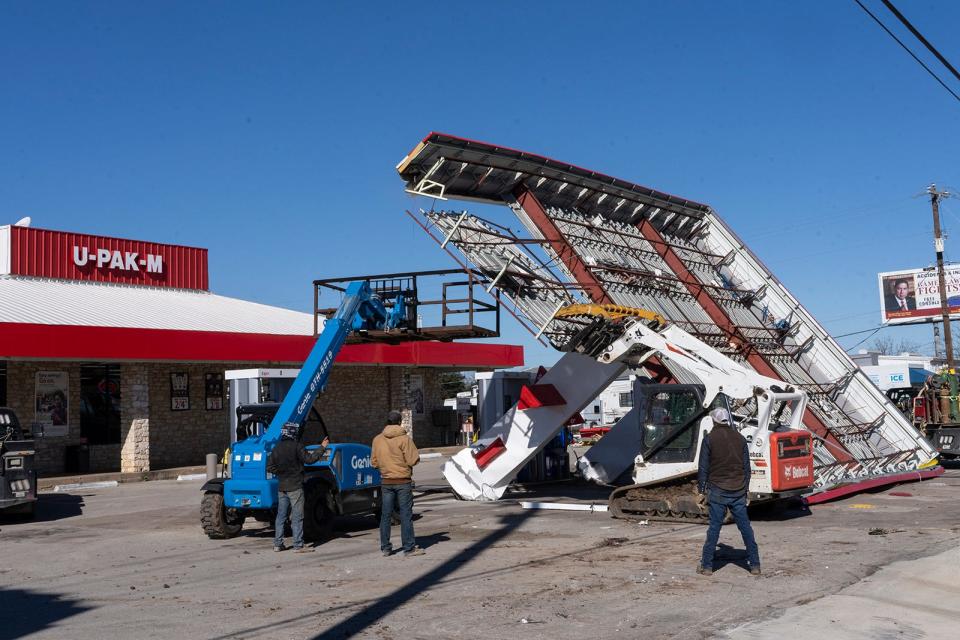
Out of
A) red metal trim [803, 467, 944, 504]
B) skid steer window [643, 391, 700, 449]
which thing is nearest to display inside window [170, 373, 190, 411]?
skid steer window [643, 391, 700, 449]

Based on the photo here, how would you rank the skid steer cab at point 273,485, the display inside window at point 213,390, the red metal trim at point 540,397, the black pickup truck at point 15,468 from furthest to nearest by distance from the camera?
the display inside window at point 213,390, the red metal trim at point 540,397, the black pickup truck at point 15,468, the skid steer cab at point 273,485

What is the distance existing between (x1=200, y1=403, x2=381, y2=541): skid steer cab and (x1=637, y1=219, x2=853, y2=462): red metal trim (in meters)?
9.00

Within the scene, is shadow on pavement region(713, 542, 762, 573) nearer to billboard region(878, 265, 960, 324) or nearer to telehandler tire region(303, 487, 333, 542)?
telehandler tire region(303, 487, 333, 542)

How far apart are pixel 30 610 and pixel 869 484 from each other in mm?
15015

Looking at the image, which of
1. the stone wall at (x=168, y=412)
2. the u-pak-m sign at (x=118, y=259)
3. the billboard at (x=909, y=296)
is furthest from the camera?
the billboard at (x=909, y=296)

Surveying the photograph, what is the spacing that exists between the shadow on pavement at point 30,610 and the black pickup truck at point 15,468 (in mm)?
7117

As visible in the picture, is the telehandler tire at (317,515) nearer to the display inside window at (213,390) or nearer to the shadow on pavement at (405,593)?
the shadow on pavement at (405,593)

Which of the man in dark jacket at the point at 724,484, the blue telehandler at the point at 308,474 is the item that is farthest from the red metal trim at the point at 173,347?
the man in dark jacket at the point at 724,484

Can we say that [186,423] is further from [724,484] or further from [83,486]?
[724,484]

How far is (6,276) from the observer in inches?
1298

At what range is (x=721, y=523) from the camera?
10.5 m

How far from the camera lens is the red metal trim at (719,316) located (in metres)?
19.0

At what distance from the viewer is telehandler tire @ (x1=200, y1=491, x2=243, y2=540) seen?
14.4 metres

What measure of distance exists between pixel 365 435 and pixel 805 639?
30.1m
